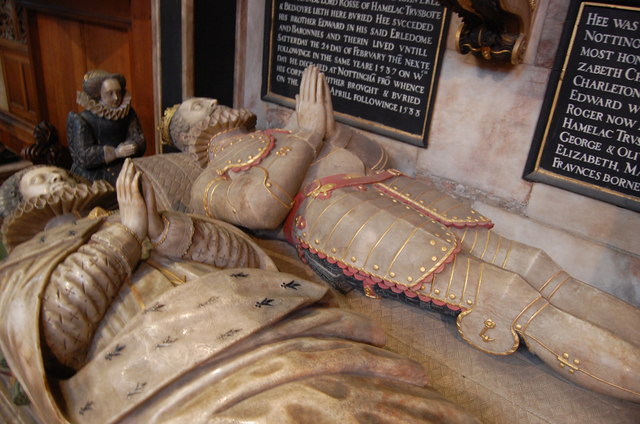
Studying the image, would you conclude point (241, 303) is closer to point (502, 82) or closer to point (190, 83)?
point (502, 82)

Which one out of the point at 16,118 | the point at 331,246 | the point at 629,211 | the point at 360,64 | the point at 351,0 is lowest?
the point at 16,118

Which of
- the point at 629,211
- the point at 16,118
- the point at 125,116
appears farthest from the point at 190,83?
the point at 16,118

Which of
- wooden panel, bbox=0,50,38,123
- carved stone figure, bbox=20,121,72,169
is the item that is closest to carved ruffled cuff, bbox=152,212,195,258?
carved stone figure, bbox=20,121,72,169

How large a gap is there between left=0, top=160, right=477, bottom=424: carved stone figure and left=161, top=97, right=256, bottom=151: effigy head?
106 cm

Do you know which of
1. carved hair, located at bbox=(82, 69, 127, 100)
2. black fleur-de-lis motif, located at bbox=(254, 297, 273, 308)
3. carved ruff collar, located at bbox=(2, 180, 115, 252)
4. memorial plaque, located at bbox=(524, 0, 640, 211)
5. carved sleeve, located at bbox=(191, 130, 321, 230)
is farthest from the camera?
carved hair, located at bbox=(82, 69, 127, 100)

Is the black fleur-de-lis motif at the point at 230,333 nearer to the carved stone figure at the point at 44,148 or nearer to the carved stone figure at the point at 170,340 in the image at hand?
the carved stone figure at the point at 170,340

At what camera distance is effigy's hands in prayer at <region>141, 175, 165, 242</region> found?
6.05 ft

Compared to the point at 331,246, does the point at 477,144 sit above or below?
above

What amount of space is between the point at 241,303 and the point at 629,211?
2.15 metres

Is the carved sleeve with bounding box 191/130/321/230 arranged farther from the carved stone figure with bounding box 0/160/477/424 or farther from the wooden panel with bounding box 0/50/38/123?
the wooden panel with bounding box 0/50/38/123

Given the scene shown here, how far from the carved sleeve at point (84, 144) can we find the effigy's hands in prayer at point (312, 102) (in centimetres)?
180

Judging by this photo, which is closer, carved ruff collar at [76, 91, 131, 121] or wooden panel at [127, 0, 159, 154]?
carved ruff collar at [76, 91, 131, 121]

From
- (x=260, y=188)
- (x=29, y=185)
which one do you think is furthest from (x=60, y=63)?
(x=260, y=188)

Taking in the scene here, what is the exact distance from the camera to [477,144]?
3027 millimetres
